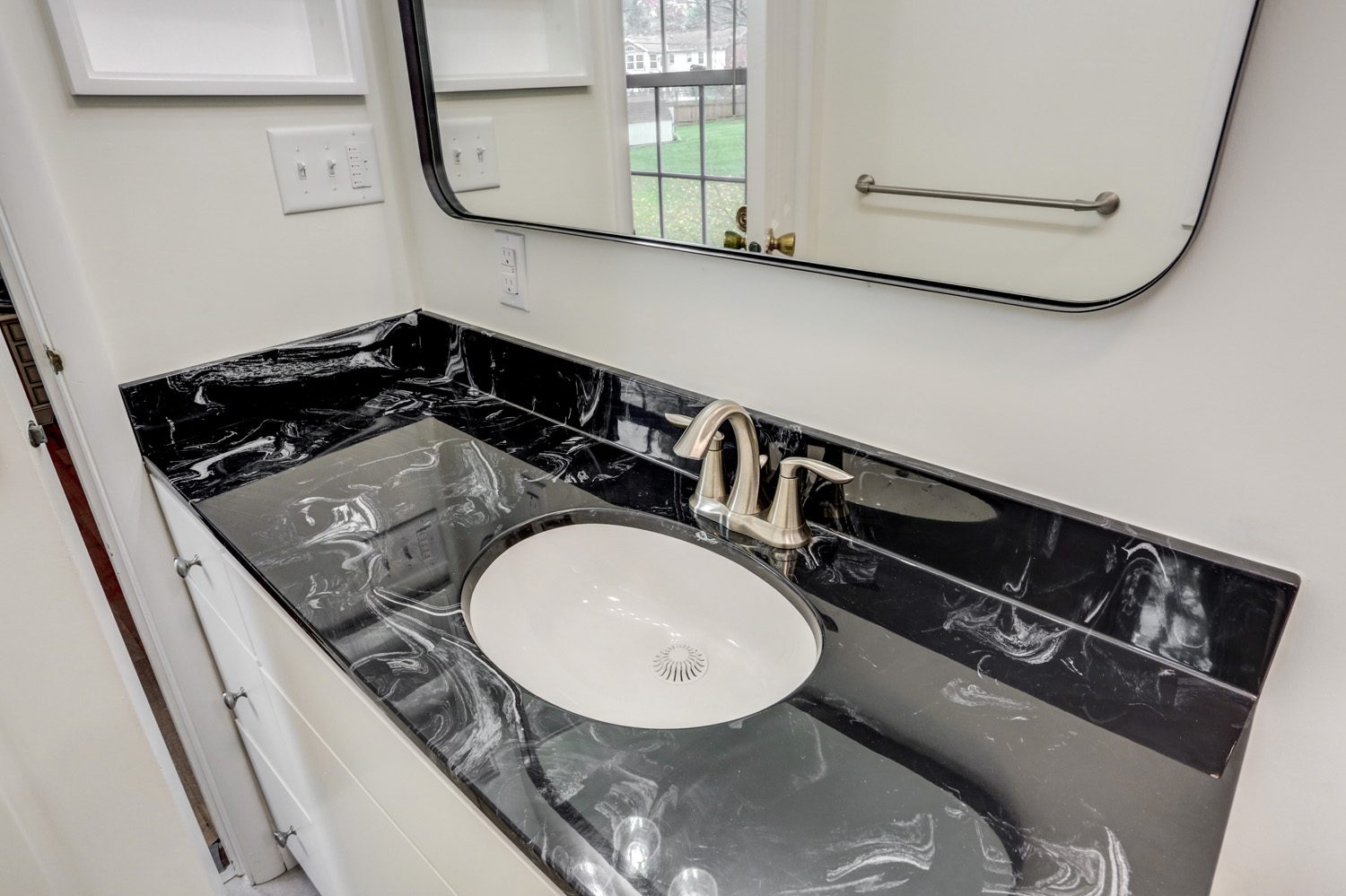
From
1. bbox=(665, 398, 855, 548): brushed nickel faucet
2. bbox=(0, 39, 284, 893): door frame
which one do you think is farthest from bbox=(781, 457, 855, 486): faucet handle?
bbox=(0, 39, 284, 893): door frame

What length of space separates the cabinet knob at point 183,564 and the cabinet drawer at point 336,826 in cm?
26

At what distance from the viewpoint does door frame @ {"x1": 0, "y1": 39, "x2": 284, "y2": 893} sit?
40.9 inches

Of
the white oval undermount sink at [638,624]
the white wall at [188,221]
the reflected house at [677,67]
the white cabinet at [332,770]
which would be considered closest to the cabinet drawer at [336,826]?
the white cabinet at [332,770]

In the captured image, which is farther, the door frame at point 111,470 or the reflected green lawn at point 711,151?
the door frame at point 111,470

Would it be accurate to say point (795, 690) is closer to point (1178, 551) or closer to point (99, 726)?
point (1178, 551)

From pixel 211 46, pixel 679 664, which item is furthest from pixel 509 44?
pixel 679 664

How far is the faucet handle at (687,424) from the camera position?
3.00ft

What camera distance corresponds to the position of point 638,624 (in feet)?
3.13

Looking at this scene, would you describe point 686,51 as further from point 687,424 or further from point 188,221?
point 188,221

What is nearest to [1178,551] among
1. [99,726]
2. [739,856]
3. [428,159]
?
[739,856]

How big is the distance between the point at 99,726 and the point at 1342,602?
1.00 metres

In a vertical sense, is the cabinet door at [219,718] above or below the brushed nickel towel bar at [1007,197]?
below

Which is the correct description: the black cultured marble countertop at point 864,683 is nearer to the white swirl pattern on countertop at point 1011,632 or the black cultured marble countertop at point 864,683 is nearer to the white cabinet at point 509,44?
the white swirl pattern on countertop at point 1011,632

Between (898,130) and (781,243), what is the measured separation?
182 mm
